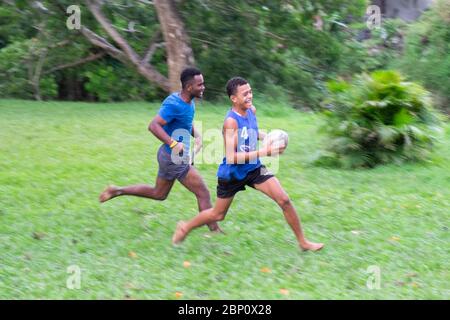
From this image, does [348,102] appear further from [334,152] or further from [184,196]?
[184,196]

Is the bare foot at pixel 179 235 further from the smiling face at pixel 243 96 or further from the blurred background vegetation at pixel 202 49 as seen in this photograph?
the blurred background vegetation at pixel 202 49

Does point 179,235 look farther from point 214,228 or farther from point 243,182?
point 243,182

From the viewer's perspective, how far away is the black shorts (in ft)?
20.0

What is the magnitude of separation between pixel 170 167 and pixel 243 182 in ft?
2.94

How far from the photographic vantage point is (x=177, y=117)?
21.6 ft

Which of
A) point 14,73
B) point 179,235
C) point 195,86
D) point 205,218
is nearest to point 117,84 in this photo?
point 14,73

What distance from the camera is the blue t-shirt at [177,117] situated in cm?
653

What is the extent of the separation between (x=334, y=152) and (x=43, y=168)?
12.5 feet

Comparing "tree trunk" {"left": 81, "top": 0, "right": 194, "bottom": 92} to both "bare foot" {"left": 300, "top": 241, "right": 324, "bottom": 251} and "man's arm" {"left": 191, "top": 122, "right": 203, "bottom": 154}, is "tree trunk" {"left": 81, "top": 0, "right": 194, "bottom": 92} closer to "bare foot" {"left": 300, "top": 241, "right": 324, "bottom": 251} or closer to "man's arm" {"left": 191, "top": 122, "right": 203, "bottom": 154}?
"man's arm" {"left": 191, "top": 122, "right": 203, "bottom": 154}

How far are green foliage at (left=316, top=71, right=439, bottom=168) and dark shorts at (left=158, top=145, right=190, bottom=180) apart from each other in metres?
3.54

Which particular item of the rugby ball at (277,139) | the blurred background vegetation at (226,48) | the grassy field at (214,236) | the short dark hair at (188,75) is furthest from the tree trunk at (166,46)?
the rugby ball at (277,139)
